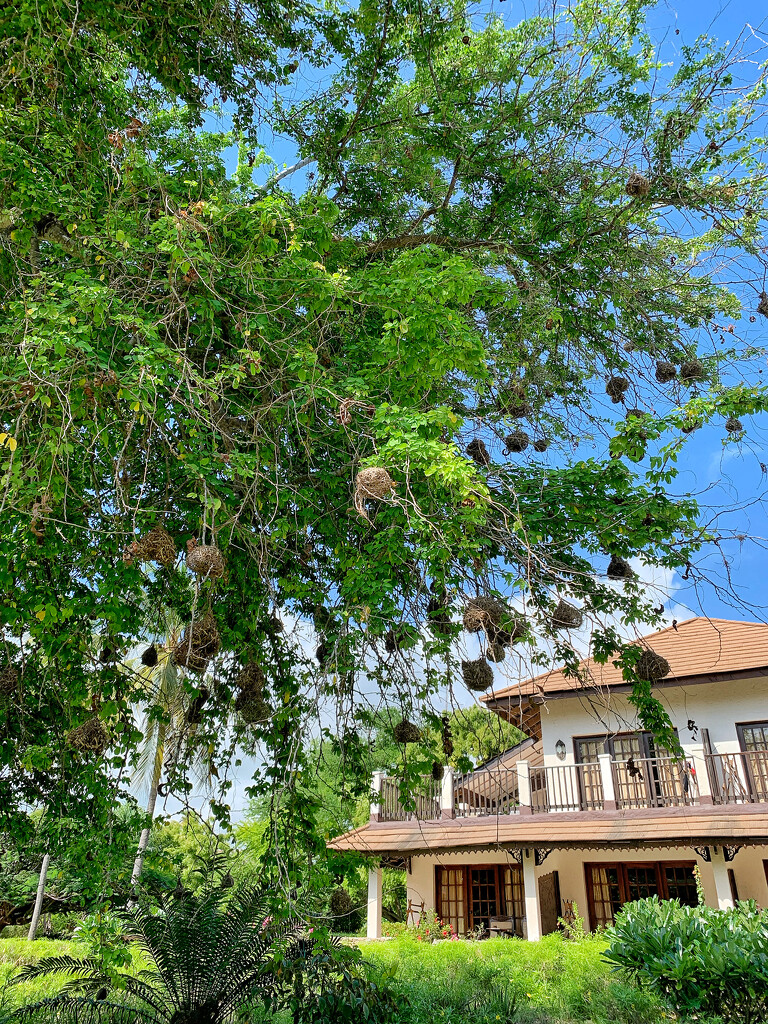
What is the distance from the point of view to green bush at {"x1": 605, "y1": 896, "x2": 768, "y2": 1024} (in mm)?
7004

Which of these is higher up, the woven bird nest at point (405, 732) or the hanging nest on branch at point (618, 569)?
the hanging nest on branch at point (618, 569)

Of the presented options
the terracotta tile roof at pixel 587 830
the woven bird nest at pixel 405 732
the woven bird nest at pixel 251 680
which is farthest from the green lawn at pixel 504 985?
the woven bird nest at pixel 251 680

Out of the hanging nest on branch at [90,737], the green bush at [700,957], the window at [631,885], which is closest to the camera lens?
the hanging nest on branch at [90,737]

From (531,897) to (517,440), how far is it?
1211 cm

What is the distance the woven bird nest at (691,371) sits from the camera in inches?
273

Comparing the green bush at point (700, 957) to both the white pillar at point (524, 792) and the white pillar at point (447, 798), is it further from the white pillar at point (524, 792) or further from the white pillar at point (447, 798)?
the white pillar at point (447, 798)

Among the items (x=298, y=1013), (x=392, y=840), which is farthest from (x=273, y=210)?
(x=392, y=840)

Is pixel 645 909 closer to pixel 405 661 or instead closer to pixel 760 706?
pixel 405 661

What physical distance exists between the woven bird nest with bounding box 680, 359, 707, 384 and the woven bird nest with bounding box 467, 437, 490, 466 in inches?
93.3

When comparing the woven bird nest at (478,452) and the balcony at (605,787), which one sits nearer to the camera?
the woven bird nest at (478,452)

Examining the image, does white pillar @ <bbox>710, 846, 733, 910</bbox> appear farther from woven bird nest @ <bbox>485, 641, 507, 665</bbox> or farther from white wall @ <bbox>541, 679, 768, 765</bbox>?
woven bird nest @ <bbox>485, 641, 507, 665</bbox>

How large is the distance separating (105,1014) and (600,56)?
11.3m

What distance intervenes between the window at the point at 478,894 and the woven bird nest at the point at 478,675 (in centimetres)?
1402

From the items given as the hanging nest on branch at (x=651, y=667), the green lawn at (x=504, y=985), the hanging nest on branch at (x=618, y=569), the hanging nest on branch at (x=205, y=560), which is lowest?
the green lawn at (x=504, y=985)
